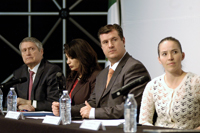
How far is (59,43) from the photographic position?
22.0 ft

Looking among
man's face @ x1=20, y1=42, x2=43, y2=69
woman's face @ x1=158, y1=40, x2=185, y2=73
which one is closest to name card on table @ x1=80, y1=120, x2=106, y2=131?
woman's face @ x1=158, y1=40, x2=185, y2=73

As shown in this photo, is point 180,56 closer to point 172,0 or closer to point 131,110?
point 131,110

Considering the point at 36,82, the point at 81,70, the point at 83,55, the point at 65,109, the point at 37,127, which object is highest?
the point at 83,55

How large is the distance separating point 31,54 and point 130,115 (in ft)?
7.76

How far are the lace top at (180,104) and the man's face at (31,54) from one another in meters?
1.80

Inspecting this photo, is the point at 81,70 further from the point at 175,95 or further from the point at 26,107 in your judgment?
the point at 175,95

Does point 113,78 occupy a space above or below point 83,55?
below

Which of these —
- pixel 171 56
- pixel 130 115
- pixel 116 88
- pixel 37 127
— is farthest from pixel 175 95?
pixel 37 127

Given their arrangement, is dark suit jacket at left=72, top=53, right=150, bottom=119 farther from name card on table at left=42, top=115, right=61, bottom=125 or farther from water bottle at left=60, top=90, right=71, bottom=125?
name card on table at left=42, top=115, right=61, bottom=125

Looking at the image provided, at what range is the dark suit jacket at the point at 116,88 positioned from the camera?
111 inches

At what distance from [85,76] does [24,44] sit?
93 centimetres

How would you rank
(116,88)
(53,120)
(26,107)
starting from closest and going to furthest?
(53,120) → (116,88) → (26,107)

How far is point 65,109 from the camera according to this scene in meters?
2.54

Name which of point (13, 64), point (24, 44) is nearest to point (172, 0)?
point (24, 44)
